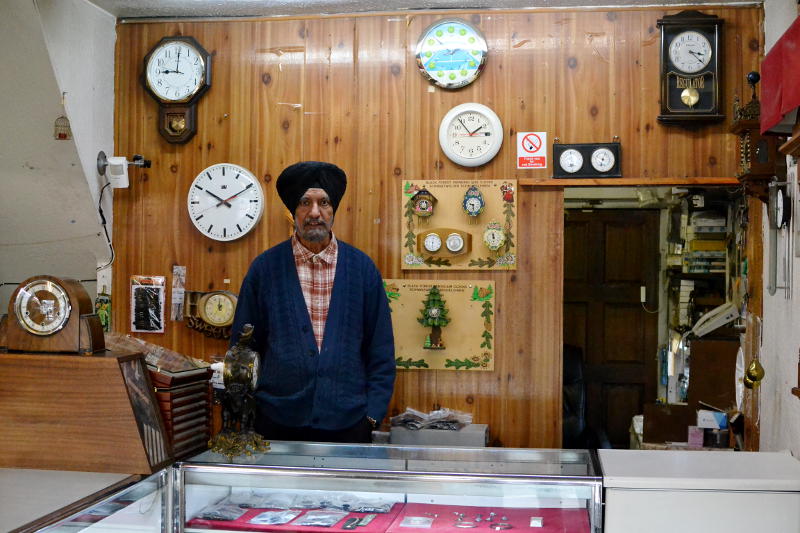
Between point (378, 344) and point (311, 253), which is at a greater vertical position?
point (311, 253)

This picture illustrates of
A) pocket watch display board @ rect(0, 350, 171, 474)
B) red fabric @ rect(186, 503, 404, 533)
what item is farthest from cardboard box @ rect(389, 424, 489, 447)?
pocket watch display board @ rect(0, 350, 171, 474)

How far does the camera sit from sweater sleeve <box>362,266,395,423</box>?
332 centimetres

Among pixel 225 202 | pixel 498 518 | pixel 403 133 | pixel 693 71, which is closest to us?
pixel 498 518

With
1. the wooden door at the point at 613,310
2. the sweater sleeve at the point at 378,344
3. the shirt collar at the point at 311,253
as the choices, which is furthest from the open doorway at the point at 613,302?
the shirt collar at the point at 311,253

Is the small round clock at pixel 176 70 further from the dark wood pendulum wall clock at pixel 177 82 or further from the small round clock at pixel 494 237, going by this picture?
the small round clock at pixel 494 237

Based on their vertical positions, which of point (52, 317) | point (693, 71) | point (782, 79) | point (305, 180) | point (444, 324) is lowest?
point (444, 324)

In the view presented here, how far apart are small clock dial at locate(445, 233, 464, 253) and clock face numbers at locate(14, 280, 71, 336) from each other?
2538 millimetres

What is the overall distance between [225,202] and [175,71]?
2.65ft

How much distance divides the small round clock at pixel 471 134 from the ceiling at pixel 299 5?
0.55 metres

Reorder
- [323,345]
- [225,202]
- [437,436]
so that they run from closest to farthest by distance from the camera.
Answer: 1. [323,345]
2. [437,436]
3. [225,202]

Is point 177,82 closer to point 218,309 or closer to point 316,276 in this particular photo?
point 218,309

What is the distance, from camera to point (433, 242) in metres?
4.37

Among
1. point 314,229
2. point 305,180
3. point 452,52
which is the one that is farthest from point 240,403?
point 452,52

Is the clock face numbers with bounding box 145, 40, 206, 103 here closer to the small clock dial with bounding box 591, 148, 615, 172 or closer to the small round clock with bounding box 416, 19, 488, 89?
the small round clock with bounding box 416, 19, 488, 89
